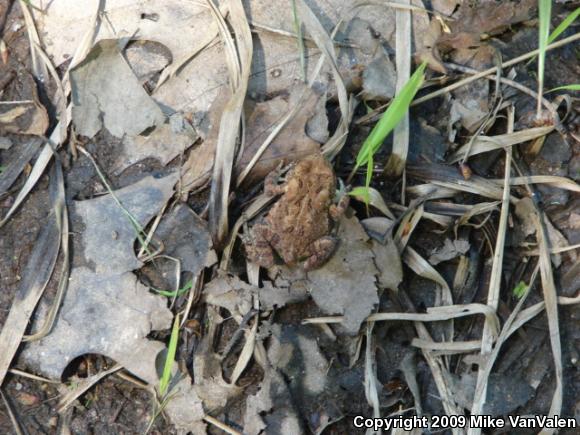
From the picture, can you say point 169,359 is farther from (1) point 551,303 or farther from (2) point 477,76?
(2) point 477,76

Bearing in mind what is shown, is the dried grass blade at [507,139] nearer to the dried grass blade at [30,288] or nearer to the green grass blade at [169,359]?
the green grass blade at [169,359]

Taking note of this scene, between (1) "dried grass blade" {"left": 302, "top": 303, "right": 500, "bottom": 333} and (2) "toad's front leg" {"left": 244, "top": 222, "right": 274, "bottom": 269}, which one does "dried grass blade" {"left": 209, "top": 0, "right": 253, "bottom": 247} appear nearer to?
(2) "toad's front leg" {"left": 244, "top": 222, "right": 274, "bottom": 269}

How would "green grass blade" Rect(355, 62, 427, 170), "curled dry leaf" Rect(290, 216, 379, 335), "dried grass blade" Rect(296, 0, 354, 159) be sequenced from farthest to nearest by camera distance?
"dried grass blade" Rect(296, 0, 354, 159)
"curled dry leaf" Rect(290, 216, 379, 335)
"green grass blade" Rect(355, 62, 427, 170)

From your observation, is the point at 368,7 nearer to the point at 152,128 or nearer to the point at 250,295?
the point at 152,128

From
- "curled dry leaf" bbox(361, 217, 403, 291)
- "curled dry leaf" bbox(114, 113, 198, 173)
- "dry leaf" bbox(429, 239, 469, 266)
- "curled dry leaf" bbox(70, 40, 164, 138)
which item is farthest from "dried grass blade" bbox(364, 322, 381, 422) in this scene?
"curled dry leaf" bbox(70, 40, 164, 138)

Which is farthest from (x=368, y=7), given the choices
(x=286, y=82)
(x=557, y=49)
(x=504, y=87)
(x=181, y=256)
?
(x=181, y=256)

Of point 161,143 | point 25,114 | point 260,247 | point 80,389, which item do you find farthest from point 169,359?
point 25,114
